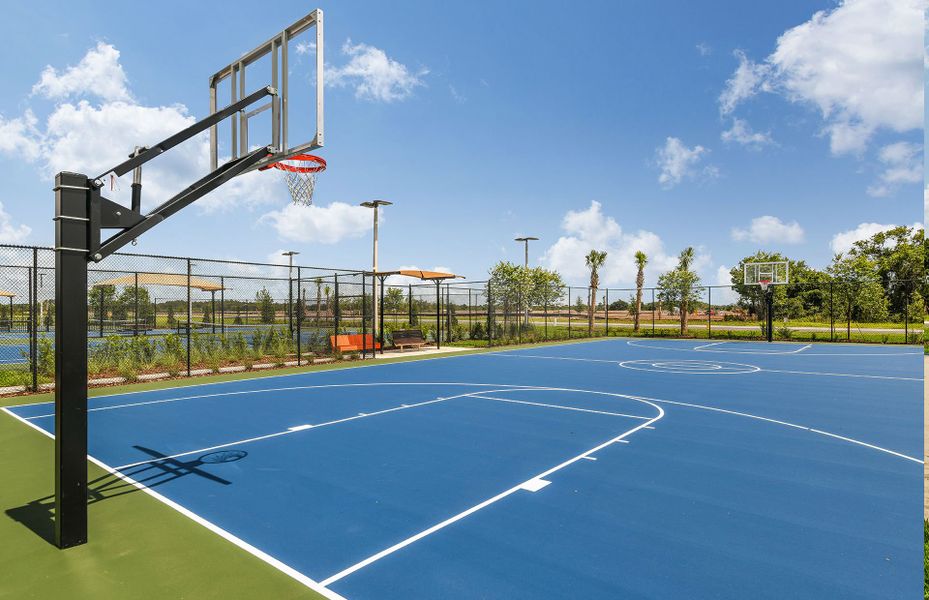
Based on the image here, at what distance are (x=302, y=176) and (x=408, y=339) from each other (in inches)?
475

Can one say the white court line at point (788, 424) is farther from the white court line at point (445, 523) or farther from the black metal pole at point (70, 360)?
the black metal pole at point (70, 360)

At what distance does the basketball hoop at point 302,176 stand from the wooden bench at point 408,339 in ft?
36.7

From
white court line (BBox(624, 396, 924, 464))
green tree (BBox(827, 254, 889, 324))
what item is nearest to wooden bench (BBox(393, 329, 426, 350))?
white court line (BBox(624, 396, 924, 464))

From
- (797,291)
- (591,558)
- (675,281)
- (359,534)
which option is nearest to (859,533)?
(591,558)

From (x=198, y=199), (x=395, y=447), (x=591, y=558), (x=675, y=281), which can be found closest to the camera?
(x=591, y=558)

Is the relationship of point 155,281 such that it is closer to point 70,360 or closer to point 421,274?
point 421,274

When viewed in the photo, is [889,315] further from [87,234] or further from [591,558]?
[87,234]

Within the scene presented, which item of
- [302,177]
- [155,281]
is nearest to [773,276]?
[302,177]

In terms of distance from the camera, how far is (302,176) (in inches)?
371

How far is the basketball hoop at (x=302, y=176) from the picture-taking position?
9125mm

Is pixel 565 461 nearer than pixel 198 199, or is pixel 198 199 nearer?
pixel 198 199

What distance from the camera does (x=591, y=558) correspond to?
3.56 m

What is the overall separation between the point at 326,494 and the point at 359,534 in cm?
92

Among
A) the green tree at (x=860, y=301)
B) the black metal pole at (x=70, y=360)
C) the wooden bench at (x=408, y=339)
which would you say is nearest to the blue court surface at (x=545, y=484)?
the black metal pole at (x=70, y=360)
